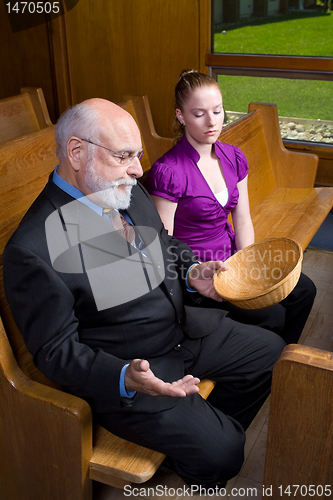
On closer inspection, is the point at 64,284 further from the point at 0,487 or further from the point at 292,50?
the point at 292,50

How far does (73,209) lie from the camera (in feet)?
5.41

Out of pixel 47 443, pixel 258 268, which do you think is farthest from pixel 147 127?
pixel 47 443

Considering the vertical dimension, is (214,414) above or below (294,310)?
above

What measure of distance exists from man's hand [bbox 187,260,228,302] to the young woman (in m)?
0.30

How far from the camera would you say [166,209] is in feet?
7.55

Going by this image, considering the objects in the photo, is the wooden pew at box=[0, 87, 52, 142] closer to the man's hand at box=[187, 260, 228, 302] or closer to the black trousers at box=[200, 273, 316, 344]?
the man's hand at box=[187, 260, 228, 302]

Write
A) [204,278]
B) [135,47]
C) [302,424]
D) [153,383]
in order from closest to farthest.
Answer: [302,424]
[153,383]
[204,278]
[135,47]

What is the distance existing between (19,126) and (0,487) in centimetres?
238

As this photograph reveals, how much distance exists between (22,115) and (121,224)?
2065 mm

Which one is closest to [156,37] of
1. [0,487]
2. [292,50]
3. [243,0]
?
[243,0]

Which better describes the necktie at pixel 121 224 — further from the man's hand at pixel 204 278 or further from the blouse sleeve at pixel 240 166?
the blouse sleeve at pixel 240 166

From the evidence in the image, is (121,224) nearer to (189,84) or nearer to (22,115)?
(189,84)

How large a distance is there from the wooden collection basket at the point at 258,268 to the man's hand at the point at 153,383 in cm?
53

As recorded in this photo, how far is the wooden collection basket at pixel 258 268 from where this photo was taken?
2.01 meters
